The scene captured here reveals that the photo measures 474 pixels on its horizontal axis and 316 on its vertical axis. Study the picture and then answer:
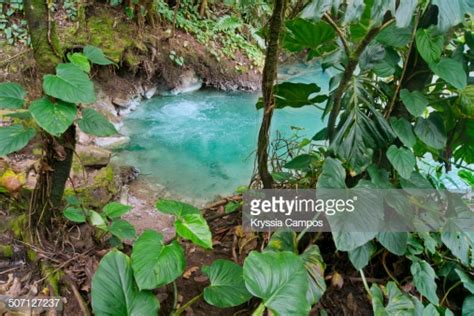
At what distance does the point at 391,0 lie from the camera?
90cm

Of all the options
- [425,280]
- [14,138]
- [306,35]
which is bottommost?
[425,280]

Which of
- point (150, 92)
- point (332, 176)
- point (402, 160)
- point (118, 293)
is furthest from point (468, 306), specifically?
point (150, 92)

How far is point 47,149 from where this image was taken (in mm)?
1388

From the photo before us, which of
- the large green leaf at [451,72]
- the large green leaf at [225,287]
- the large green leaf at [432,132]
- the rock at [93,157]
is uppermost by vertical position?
the large green leaf at [451,72]

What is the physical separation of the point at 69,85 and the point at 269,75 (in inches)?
26.4

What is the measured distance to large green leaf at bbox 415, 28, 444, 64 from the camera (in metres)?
1.14

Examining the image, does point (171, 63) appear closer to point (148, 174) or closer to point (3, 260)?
point (148, 174)

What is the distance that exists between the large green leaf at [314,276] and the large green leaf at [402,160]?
1.30 feet

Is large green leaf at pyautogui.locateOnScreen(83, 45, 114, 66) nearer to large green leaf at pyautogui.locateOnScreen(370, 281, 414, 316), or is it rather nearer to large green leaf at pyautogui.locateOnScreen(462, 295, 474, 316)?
large green leaf at pyautogui.locateOnScreen(370, 281, 414, 316)

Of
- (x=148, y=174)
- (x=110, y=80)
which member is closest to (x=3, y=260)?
(x=148, y=174)

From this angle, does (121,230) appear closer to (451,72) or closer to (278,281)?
(278,281)

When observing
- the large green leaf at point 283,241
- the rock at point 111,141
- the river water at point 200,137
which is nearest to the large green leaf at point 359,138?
the large green leaf at point 283,241

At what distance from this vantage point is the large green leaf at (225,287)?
1.14 meters

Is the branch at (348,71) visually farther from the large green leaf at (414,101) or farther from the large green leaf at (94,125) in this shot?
the large green leaf at (94,125)
